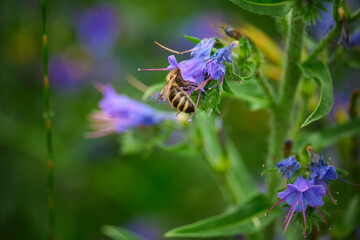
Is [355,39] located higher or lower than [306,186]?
higher

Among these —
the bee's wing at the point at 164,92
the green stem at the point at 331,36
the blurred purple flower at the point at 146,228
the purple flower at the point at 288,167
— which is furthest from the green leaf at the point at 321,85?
the blurred purple flower at the point at 146,228

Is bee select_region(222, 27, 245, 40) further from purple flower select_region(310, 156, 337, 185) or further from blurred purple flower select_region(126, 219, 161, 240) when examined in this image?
blurred purple flower select_region(126, 219, 161, 240)

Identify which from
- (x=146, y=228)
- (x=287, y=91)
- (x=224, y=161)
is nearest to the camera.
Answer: (x=287, y=91)

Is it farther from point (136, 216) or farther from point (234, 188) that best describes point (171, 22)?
point (234, 188)

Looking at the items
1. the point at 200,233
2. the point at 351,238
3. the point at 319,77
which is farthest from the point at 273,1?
the point at 351,238

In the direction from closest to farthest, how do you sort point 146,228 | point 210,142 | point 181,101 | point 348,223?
point 181,101, point 348,223, point 210,142, point 146,228

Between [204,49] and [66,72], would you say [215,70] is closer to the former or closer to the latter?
[204,49]

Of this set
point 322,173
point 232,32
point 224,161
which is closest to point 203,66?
point 232,32

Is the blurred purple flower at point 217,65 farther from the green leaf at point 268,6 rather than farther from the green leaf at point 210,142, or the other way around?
the green leaf at point 210,142
